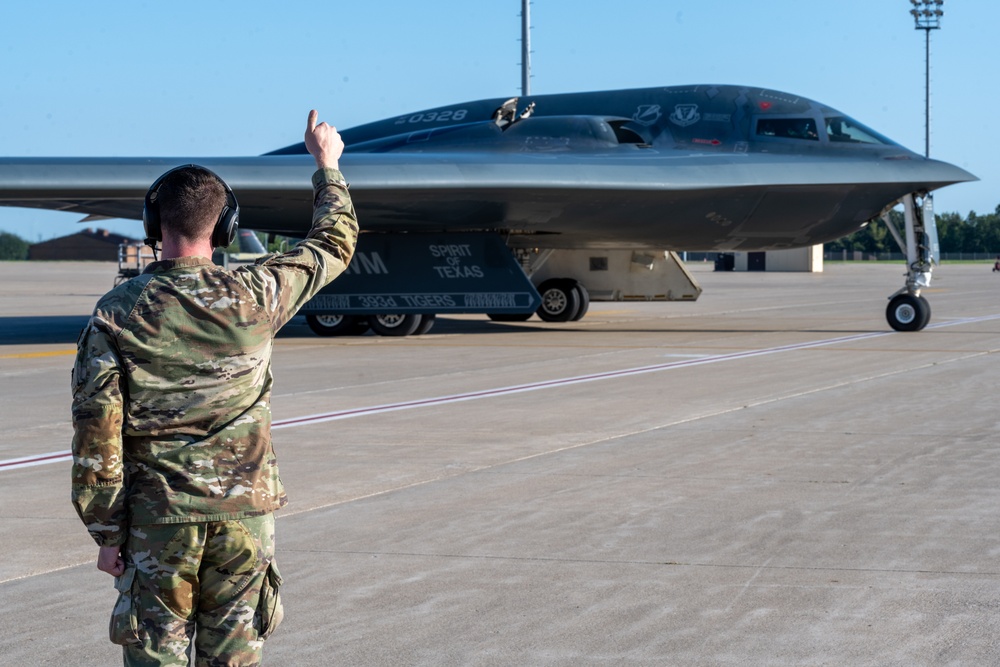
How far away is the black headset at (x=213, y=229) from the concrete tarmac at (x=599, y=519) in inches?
72.1

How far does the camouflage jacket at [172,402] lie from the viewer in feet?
10.3

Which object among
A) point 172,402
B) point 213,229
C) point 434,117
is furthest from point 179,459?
point 434,117

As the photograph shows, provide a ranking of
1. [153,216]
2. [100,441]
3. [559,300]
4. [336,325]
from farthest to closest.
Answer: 1. [559,300]
2. [336,325]
3. [153,216]
4. [100,441]

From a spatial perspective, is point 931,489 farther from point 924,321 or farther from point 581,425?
point 924,321

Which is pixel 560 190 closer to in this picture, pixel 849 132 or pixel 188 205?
pixel 849 132

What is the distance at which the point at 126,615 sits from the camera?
10.4 ft

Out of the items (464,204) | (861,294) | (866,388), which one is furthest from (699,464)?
(861,294)

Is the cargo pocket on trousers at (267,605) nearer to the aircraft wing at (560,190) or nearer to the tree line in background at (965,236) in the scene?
the aircraft wing at (560,190)

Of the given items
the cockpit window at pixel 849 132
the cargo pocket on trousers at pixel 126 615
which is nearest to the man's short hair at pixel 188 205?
the cargo pocket on trousers at pixel 126 615

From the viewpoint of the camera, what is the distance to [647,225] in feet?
65.1

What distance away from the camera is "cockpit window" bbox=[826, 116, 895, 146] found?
19.6 m

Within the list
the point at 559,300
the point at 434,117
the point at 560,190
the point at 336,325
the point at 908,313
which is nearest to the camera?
the point at 560,190

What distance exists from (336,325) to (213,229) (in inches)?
686

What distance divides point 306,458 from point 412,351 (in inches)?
→ 347
